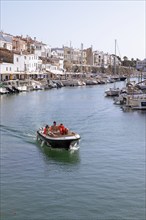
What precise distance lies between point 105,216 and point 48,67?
Result: 307 feet

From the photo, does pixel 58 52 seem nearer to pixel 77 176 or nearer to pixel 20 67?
pixel 20 67

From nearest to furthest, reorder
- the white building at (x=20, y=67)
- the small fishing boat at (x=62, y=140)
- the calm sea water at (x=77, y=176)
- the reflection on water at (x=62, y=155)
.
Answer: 1. the calm sea water at (x=77, y=176)
2. the reflection on water at (x=62, y=155)
3. the small fishing boat at (x=62, y=140)
4. the white building at (x=20, y=67)

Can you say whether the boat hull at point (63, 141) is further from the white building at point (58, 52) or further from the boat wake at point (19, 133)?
the white building at point (58, 52)

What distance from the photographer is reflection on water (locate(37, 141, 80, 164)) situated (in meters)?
20.6

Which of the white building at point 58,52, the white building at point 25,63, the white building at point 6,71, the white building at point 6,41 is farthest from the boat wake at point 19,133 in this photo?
the white building at point 58,52

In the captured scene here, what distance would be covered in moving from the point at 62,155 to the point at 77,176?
3.86 meters

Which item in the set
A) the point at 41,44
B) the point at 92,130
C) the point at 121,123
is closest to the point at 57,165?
the point at 92,130

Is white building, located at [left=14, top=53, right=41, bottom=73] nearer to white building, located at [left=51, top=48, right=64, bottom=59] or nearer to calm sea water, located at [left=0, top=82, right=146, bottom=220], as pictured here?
white building, located at [left=51, top=48, right=64, bottom=59]

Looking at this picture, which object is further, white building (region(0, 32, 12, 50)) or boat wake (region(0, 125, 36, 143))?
white building (region(0, 32, 12, 50))

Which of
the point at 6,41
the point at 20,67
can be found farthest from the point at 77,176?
the point at 6,41

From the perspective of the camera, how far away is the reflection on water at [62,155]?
2057 cm

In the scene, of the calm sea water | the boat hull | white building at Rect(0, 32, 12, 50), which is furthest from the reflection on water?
white building at Rect(0, 32, 12, 50)

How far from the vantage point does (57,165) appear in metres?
19.7

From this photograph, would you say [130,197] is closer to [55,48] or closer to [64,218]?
[64,218]
